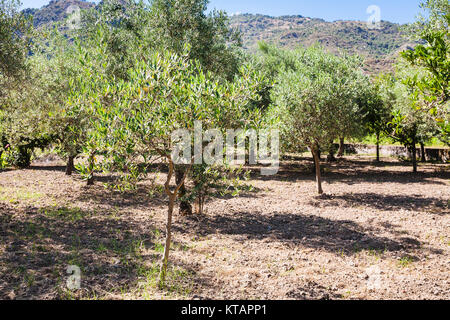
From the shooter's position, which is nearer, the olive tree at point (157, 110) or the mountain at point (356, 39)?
the olive tree at point (157, 110)

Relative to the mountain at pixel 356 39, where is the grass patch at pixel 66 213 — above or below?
below

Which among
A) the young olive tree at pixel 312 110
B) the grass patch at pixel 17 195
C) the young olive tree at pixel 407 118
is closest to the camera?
the grass patch at pixel 17 195

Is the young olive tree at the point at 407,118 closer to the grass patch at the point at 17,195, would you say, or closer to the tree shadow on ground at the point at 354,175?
the tree shadow on ground at the point at 354,175

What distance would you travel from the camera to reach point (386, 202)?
17766mm

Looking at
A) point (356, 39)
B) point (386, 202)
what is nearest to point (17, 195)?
point (386, 202)

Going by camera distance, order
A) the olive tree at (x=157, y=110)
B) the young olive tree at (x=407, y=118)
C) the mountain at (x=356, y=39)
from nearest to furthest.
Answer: the olive tree at (x=157, y=110)
the young olive tree at (x=407, y=118)
the mountain at (x=356, y=39)

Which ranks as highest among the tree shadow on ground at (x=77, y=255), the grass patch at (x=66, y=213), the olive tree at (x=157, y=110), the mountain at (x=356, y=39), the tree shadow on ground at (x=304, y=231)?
the mountain at (x=356, y=39)

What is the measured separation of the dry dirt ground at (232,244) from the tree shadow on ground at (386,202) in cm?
5

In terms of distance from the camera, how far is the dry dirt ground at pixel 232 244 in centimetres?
787

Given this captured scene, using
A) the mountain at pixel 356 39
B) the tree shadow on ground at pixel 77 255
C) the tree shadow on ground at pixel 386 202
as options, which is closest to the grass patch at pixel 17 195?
the tree shadow on ground at pixel 77 255

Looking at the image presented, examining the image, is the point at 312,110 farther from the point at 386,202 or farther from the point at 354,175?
the point at 354,175
